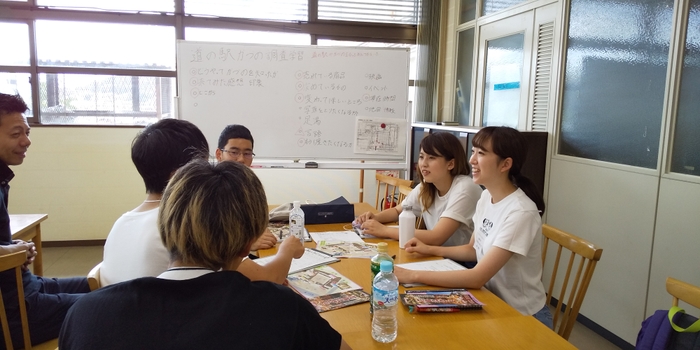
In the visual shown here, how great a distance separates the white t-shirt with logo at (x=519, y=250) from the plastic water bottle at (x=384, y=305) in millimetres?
552

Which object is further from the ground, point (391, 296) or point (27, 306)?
point (391, 296)

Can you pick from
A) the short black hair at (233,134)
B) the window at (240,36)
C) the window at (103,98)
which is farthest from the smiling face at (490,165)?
the window at (103,98)

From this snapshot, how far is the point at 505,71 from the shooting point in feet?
12.2

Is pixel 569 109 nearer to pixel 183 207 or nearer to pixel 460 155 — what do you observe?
pixel 460 155

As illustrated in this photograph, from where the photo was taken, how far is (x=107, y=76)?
422cm

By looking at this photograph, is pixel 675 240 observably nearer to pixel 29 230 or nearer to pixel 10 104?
pixel 10 104

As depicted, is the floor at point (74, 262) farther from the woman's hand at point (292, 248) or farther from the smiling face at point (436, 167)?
the woman's hand at point (292, 248)

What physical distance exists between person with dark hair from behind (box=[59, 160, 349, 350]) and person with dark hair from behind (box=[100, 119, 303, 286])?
1.19 ft

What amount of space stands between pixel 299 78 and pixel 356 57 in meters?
0.46

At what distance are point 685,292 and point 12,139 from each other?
2.45 meters

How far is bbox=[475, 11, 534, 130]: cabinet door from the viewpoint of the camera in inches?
135

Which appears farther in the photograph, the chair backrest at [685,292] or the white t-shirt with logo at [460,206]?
the white t-shirt with logo at [460,206]

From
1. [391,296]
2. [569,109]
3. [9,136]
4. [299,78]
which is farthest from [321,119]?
[391,296]

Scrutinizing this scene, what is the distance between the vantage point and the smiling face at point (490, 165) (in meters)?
1.76
